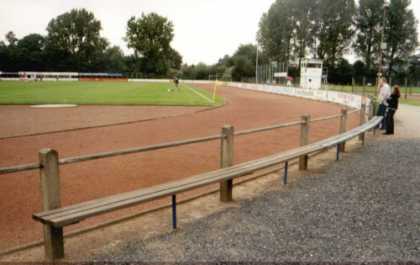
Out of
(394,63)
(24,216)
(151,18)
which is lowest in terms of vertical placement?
(24,216)

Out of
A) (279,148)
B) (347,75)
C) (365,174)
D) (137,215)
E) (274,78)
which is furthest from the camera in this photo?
(347,75)

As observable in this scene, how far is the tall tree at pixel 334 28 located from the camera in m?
62.3

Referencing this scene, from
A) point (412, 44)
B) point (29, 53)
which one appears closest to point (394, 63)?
point (412, 44)

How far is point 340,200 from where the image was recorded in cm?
534

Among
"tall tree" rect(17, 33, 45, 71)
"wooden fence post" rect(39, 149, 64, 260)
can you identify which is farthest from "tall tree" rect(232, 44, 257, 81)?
"wooden fence post" rect(39, 149, 64, 260)

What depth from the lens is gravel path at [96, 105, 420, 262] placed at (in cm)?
367

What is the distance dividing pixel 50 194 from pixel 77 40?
11011 centimetres

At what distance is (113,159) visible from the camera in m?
8.01

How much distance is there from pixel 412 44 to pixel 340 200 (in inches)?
2845

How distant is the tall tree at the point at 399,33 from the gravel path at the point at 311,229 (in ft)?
220

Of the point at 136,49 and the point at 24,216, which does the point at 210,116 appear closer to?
the point at 24,216

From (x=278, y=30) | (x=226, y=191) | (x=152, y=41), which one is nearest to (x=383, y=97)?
(x=226, y=191)

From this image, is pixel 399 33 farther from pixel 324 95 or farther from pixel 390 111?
pixel 390 111

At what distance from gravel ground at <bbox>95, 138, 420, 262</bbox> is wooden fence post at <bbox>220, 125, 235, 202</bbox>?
268 millimetres
